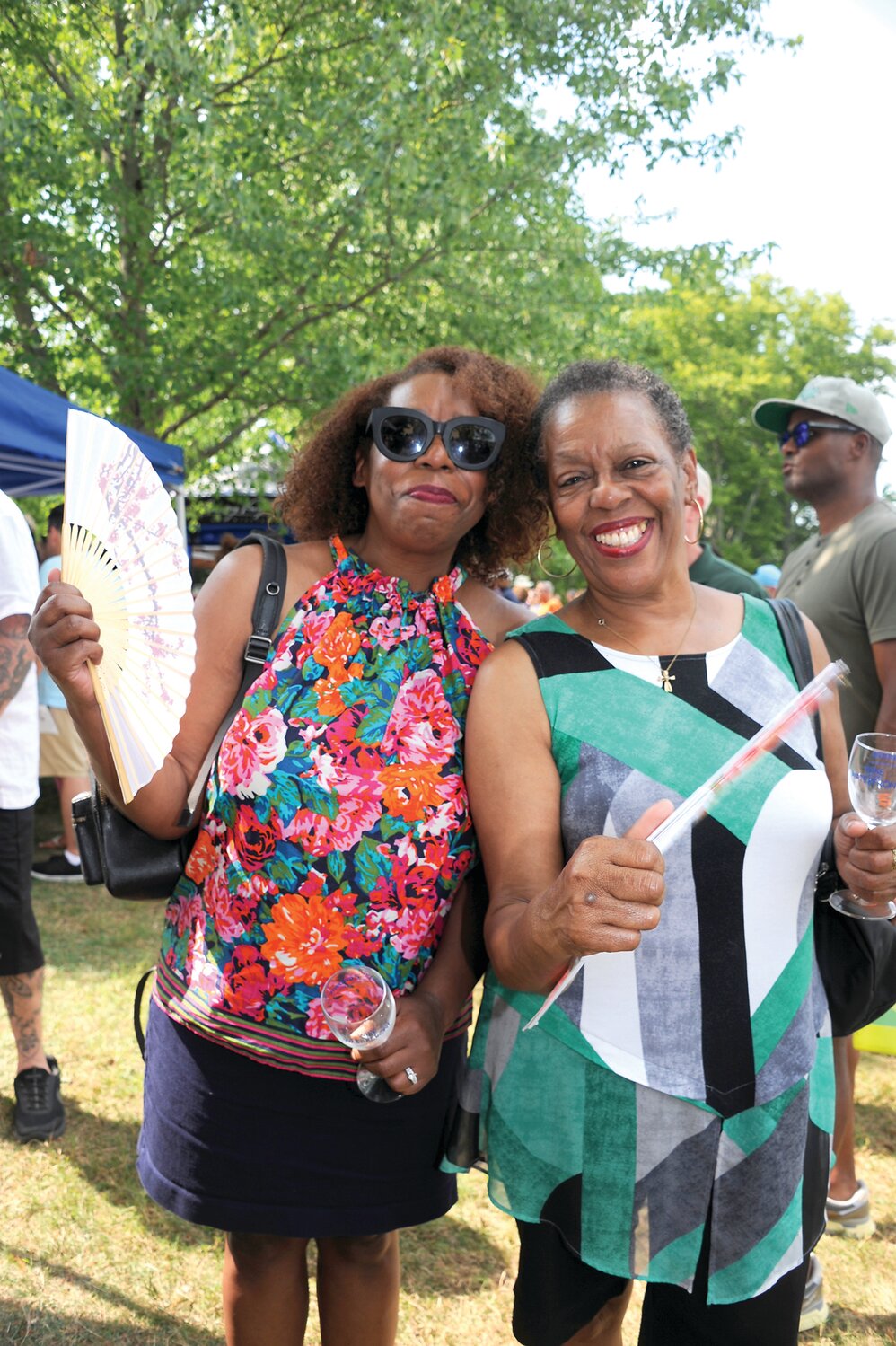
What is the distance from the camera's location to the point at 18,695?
3484mm

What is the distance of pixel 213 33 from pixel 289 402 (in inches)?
100

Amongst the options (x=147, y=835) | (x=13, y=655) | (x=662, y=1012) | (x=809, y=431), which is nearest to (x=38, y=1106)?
(x=13, y=655)

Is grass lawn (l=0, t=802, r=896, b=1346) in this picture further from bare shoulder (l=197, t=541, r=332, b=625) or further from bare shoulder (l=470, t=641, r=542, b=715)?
bare shoulder (l=197, t=541, r=332, b=625)

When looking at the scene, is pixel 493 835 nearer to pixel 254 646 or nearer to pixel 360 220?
pixel 254 646

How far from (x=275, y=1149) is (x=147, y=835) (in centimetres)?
65

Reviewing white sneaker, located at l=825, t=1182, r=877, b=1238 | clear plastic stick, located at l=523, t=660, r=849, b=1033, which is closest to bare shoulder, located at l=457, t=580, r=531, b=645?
clear plastic stick, located at l=523, t=660, r=849, b=1033

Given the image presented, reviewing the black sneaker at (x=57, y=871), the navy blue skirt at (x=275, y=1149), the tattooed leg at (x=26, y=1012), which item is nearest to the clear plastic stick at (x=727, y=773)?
the navy blue skirt at (x=275, y=1149)

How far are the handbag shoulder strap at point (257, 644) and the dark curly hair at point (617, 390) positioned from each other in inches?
22.3

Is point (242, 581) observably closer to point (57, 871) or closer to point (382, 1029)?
point (382, 1029)

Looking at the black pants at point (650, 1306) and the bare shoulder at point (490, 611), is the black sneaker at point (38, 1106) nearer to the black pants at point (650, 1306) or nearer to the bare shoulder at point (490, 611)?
the black pants at point (650, 1306)

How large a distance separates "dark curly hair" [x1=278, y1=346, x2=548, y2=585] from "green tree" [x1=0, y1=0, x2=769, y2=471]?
A: 5.29m

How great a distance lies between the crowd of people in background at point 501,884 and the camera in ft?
5.49

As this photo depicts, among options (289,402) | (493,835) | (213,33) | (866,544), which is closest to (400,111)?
(213,33)

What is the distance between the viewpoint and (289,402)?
8.24 metres
